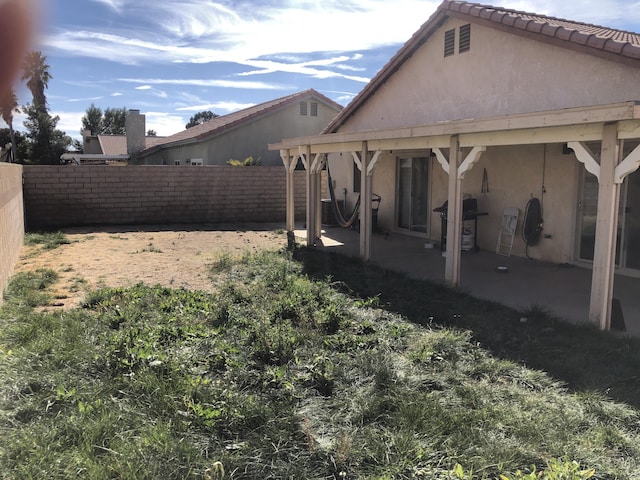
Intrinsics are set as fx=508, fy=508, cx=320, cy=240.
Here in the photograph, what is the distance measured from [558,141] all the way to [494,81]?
4.36 m

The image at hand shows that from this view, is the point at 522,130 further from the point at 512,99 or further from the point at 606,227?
the point at 512,99

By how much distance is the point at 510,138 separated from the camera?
6.09 metres

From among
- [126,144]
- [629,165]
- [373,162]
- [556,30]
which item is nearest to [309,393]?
[629,165]

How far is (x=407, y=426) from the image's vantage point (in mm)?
3244

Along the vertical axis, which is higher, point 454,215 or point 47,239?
point 454,215

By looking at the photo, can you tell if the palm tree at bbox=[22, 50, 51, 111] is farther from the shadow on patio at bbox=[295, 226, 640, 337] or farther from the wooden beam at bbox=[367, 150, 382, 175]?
the wooden beam at bbox=[367, 150, 382, 175]

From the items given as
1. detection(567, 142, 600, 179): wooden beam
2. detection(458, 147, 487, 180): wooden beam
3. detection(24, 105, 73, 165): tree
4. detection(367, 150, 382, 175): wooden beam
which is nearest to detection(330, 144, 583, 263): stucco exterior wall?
detection(367, 150, 382, 175): wooden beam

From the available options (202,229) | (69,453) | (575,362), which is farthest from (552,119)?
(202,229)

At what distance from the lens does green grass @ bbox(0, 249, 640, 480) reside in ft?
9.40

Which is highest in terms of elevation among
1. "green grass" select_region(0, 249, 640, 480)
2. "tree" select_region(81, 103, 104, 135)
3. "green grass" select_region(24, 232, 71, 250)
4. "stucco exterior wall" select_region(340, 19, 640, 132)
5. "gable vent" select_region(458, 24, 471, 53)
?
"tree" select_region(81, 103, 104, 135)

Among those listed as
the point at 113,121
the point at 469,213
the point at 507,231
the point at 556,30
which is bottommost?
the point at 507,231

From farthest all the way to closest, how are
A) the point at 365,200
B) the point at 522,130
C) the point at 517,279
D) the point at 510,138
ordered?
1. the point at 365,200
2. the point at 517,279
3. the point at 510,138
4. the point at 522,130

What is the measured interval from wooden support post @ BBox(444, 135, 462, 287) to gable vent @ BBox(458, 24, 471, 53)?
400 cm

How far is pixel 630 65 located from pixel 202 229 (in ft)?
35.5
